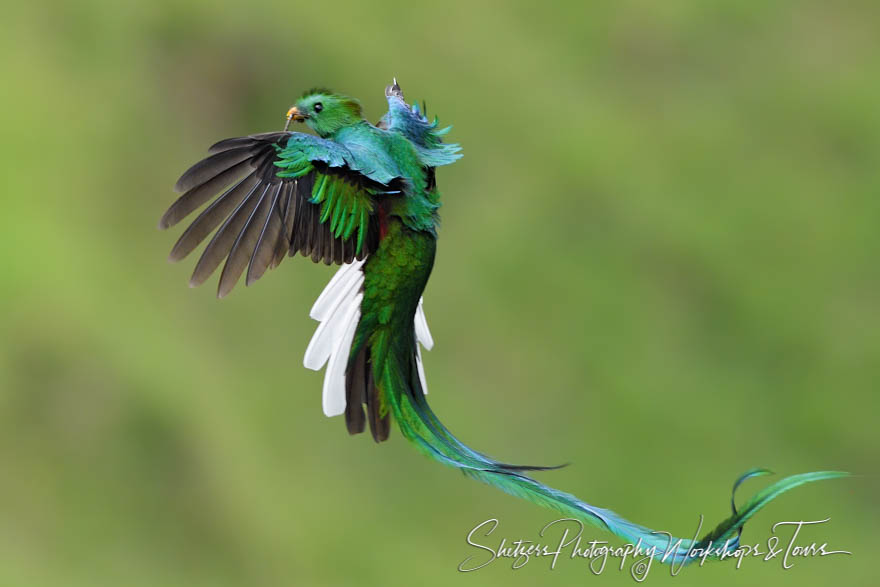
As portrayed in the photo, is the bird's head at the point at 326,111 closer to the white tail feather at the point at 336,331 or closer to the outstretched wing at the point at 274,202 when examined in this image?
the outstretched wing at the point at 274,202

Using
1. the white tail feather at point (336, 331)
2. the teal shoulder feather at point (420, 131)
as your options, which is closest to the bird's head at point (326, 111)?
the teal shoulder feather at point (420, 131)

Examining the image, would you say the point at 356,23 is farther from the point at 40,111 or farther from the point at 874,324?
the point at 874,324

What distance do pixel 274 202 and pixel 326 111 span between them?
184mm

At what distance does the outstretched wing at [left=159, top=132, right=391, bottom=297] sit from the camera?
1.64m

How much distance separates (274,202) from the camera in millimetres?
1674

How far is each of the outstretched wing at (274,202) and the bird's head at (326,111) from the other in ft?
0.26

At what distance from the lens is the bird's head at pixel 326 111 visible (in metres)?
1.75

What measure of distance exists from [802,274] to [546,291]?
116 centimetres

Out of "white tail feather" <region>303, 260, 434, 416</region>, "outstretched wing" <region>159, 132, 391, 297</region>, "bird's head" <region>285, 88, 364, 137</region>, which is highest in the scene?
"bird's head" <region>285, 88, 364, 137</region>

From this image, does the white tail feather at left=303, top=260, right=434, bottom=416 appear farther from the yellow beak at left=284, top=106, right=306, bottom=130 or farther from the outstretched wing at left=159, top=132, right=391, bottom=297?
the yellow beak at left=284, top=106, right=306, bottom=130

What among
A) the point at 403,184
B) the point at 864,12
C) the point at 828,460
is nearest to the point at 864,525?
the point at 828,460

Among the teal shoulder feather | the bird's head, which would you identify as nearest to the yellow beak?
the bird's head

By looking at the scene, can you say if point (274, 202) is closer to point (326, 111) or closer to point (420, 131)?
point (326, 111)

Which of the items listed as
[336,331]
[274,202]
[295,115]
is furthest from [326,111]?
[336,331]
